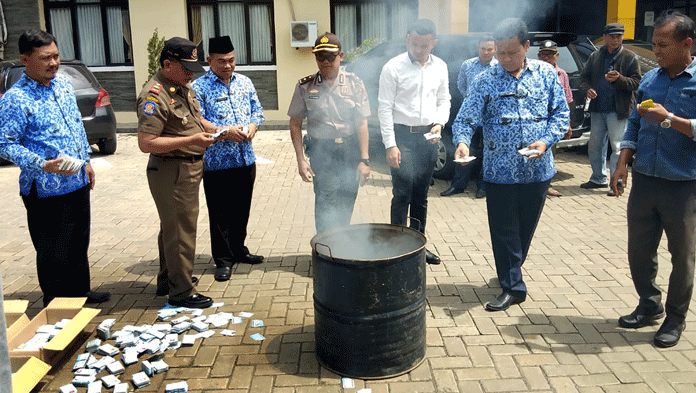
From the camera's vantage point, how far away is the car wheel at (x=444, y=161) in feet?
27.4

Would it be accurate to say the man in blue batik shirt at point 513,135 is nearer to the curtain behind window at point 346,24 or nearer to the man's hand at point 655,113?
the man's hand at point 655,113

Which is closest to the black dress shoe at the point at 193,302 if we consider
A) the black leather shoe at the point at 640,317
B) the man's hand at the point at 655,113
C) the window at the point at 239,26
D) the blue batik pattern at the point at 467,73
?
the black leather shoe at the point at 640,317

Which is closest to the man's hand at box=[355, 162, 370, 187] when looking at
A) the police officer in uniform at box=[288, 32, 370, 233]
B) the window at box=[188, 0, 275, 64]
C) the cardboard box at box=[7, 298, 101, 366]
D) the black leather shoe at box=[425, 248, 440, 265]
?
the police officer in uniform at box=[288, 32, 370, 233]

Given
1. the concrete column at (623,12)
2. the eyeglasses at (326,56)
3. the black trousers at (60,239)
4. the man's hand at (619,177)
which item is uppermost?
the concrete column at (623,12)

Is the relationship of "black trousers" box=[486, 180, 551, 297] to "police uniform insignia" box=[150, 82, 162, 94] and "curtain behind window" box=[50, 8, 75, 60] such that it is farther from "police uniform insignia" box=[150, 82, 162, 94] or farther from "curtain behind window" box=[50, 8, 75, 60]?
"curtain behind window" box=[50, 8, 75, 60]

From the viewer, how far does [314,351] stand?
390 cm

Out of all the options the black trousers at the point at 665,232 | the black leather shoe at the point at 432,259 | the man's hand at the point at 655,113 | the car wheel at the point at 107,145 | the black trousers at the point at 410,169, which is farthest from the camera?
the car wheel at the point at 107,145

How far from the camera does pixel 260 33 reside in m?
16.3

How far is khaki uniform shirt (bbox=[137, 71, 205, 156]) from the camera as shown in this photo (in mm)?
4113

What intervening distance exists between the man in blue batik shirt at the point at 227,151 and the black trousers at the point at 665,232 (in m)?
2.98

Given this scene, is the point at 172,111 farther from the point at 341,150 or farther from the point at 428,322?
the point at 428,322

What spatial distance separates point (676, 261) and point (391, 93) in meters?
2.60

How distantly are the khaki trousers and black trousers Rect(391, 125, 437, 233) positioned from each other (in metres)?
1.81

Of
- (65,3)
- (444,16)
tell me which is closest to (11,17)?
(65,3)
